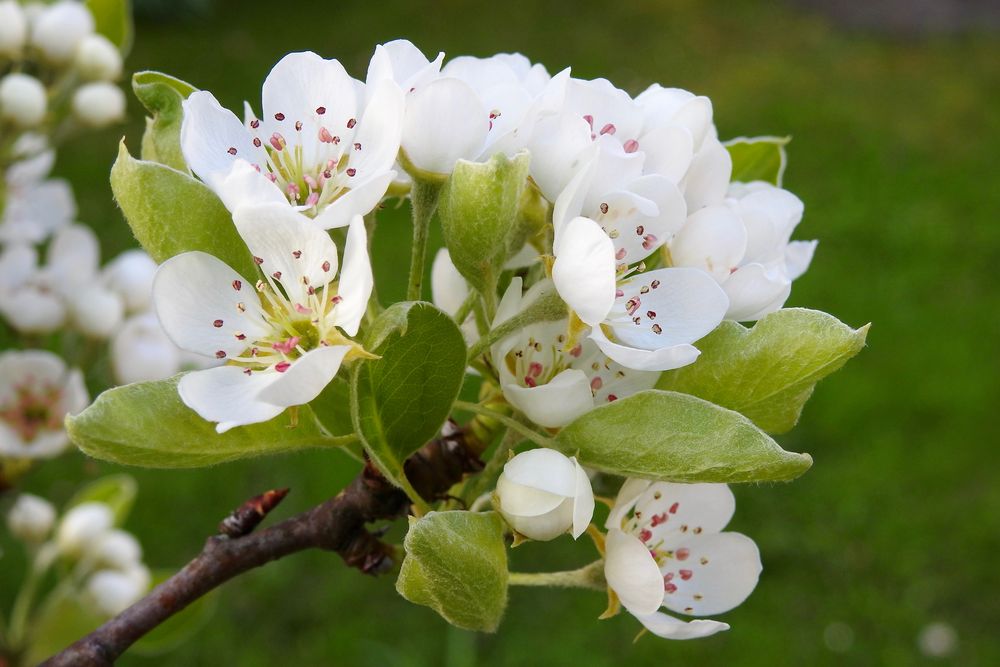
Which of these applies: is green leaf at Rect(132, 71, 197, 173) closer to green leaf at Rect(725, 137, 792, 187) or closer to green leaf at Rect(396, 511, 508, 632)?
green leaf at Rect(396, 511, 508, 632)

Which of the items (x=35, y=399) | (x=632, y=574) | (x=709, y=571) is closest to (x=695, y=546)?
(x=709, y=571)

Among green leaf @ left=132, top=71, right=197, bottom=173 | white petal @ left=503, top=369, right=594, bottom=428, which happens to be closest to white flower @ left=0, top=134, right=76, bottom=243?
green leaf @ left=132, top=71, right=197, bottom=173

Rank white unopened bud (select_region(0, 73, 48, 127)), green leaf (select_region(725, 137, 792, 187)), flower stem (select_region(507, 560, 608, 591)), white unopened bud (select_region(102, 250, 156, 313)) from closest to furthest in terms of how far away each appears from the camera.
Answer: flower stem (select_region(507, 560, 608, 591)) < green leaf (select_region(725, 137, 792, 187)) < white unopened bud (select_region(0, 73, 48, 127)) < white unopened bud (select_region(102, 250, 156, 313))

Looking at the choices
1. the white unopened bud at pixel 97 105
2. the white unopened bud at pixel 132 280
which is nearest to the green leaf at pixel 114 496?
Result: the white unopened bud at pixel 132 280

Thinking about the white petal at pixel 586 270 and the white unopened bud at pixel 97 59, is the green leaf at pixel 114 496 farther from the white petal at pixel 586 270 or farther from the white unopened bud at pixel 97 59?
the white petal at pixel 586 270

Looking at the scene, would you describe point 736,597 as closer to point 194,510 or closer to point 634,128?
point 634,128

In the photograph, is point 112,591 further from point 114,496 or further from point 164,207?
point 164,207
